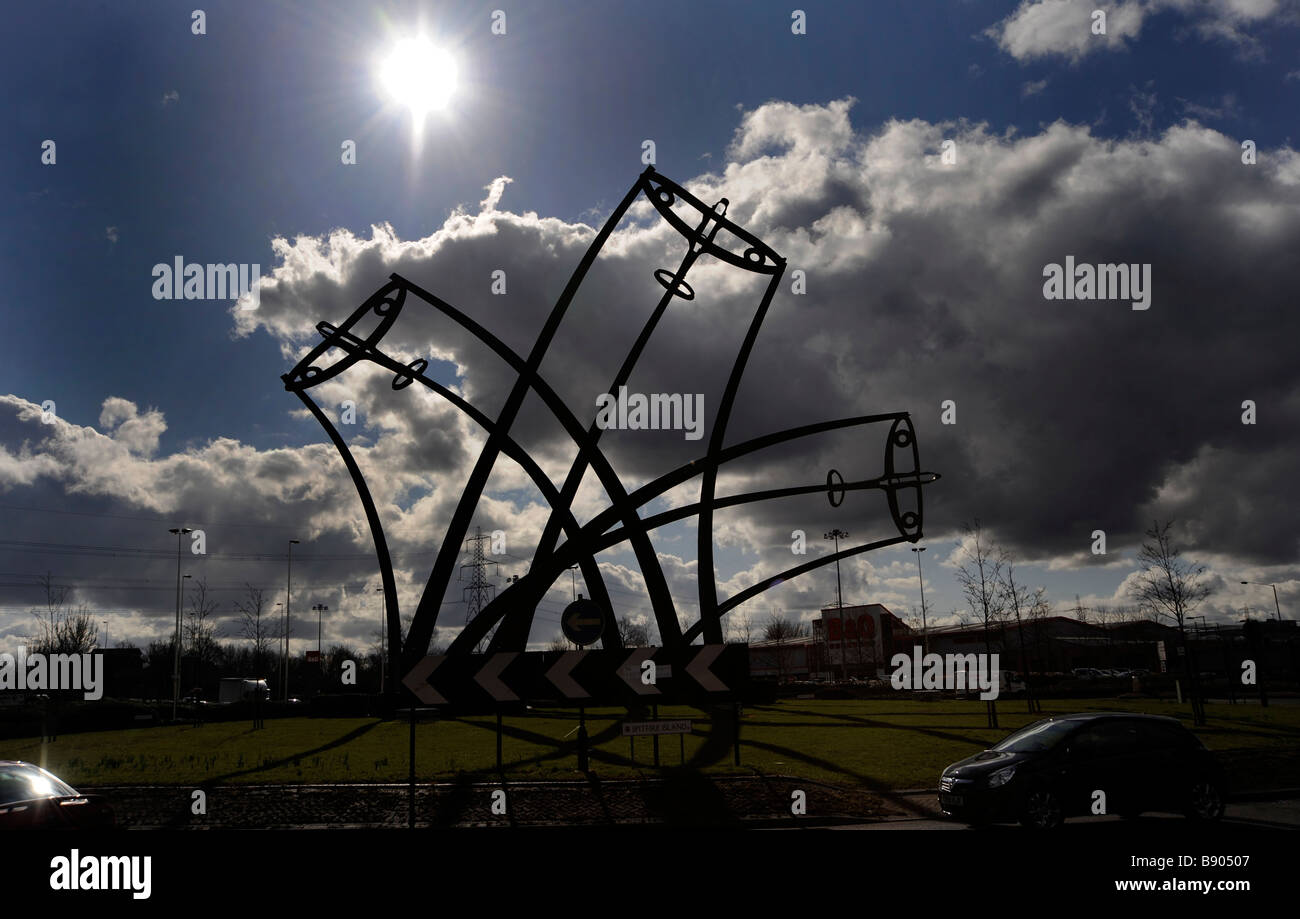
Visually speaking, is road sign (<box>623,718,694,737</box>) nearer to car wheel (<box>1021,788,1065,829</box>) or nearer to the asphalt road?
the asphalt road

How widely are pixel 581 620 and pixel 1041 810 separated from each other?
7.55 metres

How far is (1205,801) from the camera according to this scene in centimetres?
1196

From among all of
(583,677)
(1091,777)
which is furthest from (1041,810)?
(583,677)

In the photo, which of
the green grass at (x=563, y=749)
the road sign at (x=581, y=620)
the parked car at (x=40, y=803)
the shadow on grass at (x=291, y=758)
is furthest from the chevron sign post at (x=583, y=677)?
the shadow on grass at (x=291, y=758)

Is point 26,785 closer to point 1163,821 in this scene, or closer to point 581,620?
point 581,620

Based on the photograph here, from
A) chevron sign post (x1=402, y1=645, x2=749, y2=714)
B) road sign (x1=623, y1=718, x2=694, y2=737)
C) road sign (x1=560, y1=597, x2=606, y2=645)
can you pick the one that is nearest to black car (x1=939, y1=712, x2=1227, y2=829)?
chevron sign post (x1=402, y1=645, x2=749, y2=714)

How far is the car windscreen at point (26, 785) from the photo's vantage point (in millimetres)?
8547

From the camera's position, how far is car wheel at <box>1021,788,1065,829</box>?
1141 cm

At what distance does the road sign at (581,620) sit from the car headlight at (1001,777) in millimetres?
6491

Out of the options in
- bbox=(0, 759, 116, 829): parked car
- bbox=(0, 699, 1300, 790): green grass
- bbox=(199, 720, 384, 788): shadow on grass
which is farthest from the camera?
bbox=(199, 720, 384, 788): shadow on grass

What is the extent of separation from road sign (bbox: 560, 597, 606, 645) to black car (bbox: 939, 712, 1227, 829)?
6.07m
